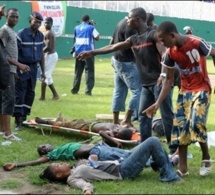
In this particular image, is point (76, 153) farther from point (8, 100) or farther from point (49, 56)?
point (49, 56)

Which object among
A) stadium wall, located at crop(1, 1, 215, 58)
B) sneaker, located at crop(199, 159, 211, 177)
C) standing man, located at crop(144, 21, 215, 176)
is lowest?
stadium wall, located at crop(1, 1, 215, 58)

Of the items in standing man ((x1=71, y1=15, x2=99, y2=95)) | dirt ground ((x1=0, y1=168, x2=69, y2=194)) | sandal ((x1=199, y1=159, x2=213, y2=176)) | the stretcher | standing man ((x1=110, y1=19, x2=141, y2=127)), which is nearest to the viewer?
dirt ground ((x1=0, y1=168, x2=69, y2=194))

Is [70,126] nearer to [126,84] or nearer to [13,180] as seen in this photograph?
[126,84]

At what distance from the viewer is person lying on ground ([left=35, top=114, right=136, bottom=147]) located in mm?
7596

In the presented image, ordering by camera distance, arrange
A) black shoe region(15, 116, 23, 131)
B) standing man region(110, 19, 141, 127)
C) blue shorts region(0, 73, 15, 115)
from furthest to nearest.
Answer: black shoe region(15, 116, 23, 131), standing man region(110, 19, 141, 127), blue shorts region(0, 73, 15, 115)

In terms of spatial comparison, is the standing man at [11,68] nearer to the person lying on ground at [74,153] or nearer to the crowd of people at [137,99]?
the crowd of people at [137,99]

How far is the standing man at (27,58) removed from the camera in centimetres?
895

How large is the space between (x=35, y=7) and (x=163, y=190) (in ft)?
65.6

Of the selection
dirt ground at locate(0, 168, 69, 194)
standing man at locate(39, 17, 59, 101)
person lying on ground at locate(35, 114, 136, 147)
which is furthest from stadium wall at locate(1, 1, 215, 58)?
dirt ground at locate(0, 168, 69, 194)

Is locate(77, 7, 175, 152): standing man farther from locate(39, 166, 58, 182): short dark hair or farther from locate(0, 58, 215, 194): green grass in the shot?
locate(39, 166, 58, 182): short dark hair

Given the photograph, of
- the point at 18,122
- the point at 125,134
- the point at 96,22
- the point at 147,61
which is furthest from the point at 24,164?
the point at 96,22

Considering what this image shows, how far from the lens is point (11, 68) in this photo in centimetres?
818

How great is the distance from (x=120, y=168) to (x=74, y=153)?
101 cm

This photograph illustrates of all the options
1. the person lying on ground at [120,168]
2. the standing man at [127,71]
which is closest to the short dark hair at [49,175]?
the person lying on ground at [120,168]
